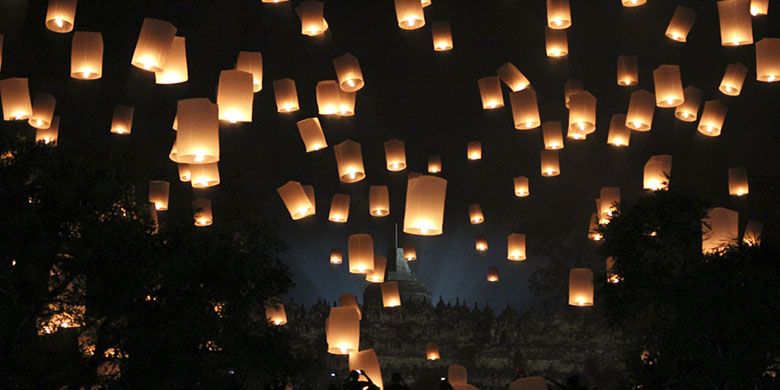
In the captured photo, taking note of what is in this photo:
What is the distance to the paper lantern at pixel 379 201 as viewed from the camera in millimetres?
15039

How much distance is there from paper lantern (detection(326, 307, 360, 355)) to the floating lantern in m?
4.94

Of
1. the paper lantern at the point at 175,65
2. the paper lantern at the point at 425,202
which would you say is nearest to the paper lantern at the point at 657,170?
the paper lantern at the point at 425,202

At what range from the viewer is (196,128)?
315 inches

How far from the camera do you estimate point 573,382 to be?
7.80 metres

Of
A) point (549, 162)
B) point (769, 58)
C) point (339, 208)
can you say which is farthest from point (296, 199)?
point (769, 58)

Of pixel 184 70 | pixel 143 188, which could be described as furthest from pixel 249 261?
pixel 143 188

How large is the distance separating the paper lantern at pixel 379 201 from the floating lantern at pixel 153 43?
665 cm

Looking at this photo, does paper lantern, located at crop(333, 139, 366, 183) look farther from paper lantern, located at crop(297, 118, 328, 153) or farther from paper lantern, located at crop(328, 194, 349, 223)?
paper lantern, located at crop(328, 194, 349, 223)

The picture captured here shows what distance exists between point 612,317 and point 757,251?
161cm

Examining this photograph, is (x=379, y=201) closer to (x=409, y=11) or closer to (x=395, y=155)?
(x=395, y=155)

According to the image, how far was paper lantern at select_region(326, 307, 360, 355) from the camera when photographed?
40.8ft

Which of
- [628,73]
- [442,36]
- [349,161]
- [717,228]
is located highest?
[442,36]

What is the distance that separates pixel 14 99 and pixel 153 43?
358 centimetres

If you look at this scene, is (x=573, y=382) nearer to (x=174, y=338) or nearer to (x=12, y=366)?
(x=174, y=338)
